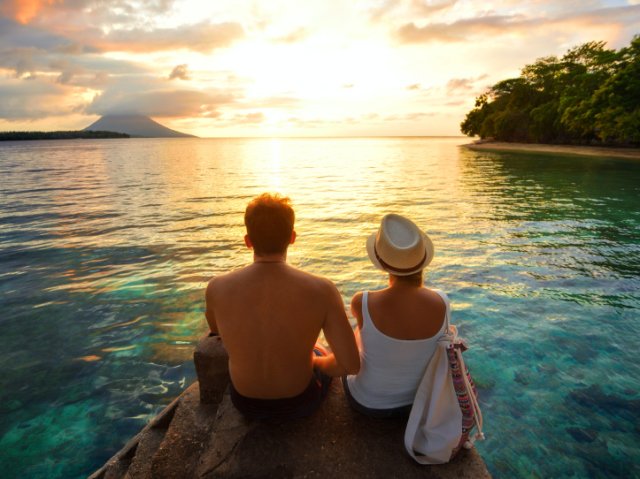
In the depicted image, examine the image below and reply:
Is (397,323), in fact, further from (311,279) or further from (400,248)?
(311,279)

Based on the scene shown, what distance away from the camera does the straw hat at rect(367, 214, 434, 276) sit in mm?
2158

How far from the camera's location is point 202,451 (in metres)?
2.39

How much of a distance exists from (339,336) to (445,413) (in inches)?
31.0

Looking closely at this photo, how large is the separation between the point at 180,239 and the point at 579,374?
32.0 ft

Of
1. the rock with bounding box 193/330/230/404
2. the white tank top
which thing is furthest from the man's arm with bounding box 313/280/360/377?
the rock with bounding box 193/330/230/404

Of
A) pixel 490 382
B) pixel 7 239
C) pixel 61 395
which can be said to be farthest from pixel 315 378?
pixel 7 239

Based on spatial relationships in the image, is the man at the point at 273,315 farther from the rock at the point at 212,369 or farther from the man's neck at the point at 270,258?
the rock at the point at 212,369

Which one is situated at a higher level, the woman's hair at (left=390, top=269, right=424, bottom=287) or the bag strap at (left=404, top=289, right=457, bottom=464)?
the woman's hair at (left=390, top=269, right=424, bottom=287)

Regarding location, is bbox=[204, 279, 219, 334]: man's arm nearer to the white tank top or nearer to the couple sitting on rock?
the couple sitting on rock

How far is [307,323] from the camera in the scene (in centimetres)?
213

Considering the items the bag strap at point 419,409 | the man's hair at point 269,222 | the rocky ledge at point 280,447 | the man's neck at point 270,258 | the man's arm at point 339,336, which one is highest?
the man's hair at point 269,222

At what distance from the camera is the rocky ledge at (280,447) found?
2072mm

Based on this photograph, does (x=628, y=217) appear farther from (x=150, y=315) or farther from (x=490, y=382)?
(x=150, y=315)

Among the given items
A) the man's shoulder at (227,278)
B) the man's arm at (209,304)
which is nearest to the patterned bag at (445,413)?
the man's shoulder at (227,278)
